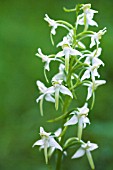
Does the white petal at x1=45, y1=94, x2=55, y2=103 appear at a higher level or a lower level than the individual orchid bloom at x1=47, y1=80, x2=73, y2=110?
lower

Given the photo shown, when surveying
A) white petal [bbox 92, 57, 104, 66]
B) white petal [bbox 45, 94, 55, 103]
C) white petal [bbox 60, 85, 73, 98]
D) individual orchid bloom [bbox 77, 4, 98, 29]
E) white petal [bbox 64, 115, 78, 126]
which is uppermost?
individual orchid bloom [bbox 77, 4, 98, 29]

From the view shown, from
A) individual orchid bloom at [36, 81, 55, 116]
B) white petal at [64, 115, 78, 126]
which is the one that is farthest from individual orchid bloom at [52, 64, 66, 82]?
white petal at [64, 115, 78, 126]

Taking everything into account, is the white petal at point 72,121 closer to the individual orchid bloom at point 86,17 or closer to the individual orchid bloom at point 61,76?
the individual orchid bloom at point 61,76

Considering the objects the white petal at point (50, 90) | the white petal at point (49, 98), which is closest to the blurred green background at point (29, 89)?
the white petal at point (49, 98)

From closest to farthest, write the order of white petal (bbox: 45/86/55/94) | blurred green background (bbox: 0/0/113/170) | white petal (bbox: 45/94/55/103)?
white petal (bbox: 45/86/55/94)
white petal (bbox: 45/94/55/103)
blurred green background (bbox: 0/0/113/170)

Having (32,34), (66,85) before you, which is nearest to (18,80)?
(32,34)

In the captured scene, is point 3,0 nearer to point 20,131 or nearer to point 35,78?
point 35,78

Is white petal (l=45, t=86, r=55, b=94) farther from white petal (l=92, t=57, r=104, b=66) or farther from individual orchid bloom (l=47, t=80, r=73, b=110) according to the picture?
white petal (l=92, t=57, r=104, b=66)

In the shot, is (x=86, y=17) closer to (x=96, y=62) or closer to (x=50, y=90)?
(x=96, y=62)
